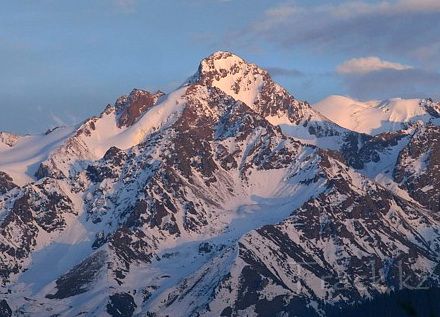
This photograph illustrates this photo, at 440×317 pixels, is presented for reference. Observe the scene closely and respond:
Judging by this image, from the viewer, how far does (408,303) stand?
99.4ft

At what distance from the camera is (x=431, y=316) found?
102 feet

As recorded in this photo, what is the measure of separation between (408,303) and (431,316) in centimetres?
111
